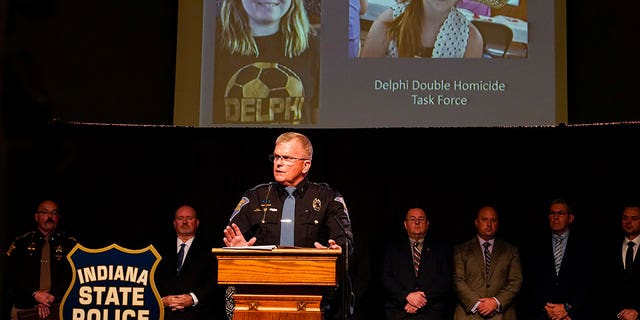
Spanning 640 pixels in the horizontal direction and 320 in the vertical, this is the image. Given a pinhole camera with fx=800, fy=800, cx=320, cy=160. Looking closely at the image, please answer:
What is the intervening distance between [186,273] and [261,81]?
61.2 inches

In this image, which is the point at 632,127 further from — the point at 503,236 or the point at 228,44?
the point at 228,44

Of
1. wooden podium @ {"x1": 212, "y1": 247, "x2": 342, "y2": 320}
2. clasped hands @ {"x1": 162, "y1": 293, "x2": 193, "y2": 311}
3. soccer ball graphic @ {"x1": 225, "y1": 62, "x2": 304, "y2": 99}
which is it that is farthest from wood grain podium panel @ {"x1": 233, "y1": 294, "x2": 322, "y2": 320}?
soccer ball graphic @ {"x1": 225, "y1": 62, "x2": 304, "y2": 99}

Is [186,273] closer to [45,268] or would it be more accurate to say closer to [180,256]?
[180,256]

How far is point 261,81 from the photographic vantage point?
6.11 meters

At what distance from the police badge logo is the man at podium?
138 cm

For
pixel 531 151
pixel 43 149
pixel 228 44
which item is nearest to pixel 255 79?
pixel 228 44

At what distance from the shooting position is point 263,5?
241 inches

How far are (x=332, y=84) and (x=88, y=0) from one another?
2160 mm

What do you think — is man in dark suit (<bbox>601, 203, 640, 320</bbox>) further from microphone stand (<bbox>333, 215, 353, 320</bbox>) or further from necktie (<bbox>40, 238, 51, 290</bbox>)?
necktie (<bbox>40, 238, 51, 290</bbox>)

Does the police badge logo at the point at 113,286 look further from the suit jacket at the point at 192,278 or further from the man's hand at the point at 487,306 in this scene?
the man's hand at the point at 487,306

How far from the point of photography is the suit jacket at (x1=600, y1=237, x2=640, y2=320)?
5539 millimetres

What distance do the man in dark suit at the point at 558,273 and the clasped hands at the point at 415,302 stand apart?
0.78 m

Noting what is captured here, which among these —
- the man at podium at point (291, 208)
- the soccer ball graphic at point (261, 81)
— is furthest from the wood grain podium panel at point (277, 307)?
the soccer ball graphic at point (261, 81)

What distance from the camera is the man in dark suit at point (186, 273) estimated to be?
18.1ft
